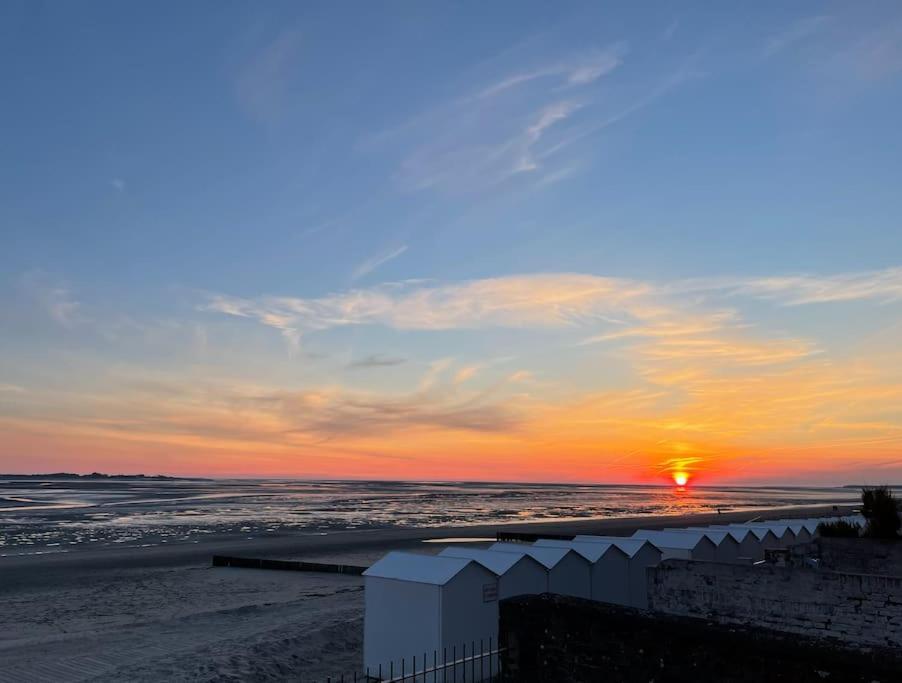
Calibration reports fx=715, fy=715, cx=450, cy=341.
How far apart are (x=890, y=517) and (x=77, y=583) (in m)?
32.1

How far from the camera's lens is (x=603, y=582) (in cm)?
2100

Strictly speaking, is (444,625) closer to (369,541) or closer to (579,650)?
(579,650)

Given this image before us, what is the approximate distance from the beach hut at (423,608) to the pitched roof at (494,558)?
1.71 ft

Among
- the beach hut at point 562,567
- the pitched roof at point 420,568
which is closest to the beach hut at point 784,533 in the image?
the beach hut at point 562,567

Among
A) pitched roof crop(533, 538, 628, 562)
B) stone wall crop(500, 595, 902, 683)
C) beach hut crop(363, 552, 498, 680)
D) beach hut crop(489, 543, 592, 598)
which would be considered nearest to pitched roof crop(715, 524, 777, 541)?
pitched roof crop(533, 538, 628, 562)

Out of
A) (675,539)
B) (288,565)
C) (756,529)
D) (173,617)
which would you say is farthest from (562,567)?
(288,565)

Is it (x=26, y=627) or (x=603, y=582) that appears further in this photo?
(x=26, y=627)

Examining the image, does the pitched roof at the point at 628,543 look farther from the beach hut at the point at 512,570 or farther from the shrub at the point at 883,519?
the shrub at the point at 883,519

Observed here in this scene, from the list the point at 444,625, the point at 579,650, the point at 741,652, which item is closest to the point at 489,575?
the point at 444,625

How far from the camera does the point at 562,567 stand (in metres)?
19.8

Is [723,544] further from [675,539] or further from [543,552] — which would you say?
[543,552]

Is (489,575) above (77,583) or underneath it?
above

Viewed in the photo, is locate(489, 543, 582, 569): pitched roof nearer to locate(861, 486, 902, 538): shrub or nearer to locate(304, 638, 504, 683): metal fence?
locate(304, 638, 504, 683): metal fence

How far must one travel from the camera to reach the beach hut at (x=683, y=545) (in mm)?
24406
